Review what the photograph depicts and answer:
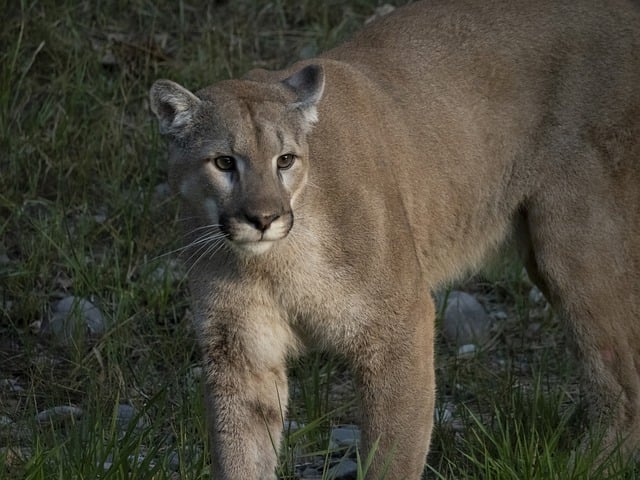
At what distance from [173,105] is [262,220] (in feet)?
2.08

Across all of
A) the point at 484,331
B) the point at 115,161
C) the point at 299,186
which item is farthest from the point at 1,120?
the point at 299,186

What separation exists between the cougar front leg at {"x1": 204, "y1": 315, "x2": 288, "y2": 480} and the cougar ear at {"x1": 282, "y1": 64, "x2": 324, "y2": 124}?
0.74 m

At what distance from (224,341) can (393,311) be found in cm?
59

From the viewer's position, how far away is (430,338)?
4719 millimetres

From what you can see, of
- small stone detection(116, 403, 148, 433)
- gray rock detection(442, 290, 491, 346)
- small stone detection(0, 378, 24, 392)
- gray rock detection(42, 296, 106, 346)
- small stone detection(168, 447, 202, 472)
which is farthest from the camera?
gray rock detection(442, 290, 491, 346)

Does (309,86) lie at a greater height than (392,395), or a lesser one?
greater

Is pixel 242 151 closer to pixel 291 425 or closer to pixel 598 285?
pixel 291 425

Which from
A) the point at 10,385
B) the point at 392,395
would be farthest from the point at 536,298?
the point at 10,385

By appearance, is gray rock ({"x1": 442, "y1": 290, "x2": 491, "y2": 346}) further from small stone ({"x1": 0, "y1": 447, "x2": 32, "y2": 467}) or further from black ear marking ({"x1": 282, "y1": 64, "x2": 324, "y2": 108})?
small stone ({"x1": 0, "y1": 447, "x2": 32, "y2": 467})

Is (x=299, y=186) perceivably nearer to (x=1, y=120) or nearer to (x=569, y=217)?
(x=569, y=217)

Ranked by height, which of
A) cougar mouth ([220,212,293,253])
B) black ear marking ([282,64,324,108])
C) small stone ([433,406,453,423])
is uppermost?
black ear marking ([282,64,324,108])

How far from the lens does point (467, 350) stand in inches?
260

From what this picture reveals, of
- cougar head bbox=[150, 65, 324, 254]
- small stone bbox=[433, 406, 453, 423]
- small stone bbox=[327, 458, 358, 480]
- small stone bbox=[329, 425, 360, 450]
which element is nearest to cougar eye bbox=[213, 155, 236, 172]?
cougar head bbox=[150, 65, 324, 254]

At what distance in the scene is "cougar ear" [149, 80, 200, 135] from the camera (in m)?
4.52
